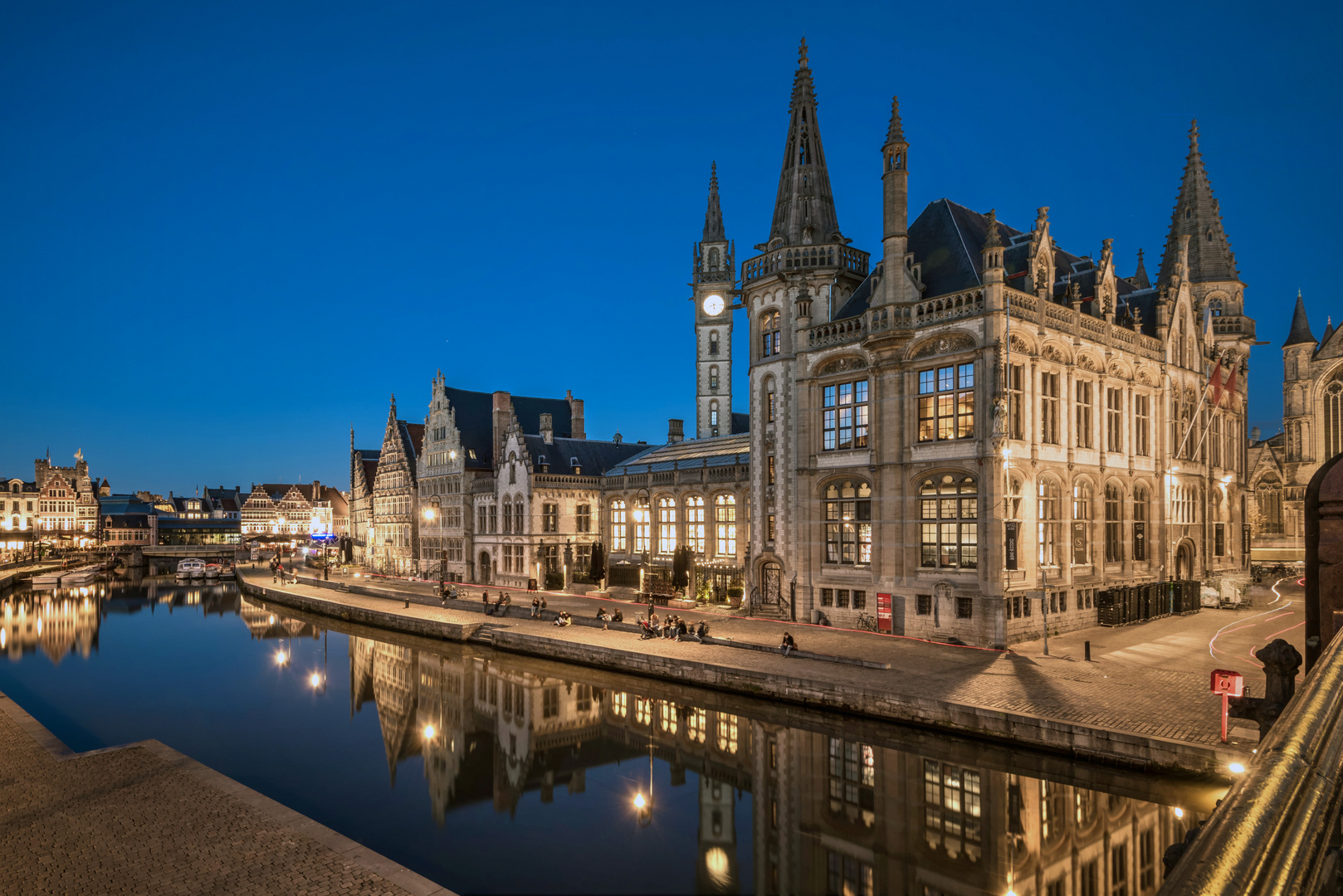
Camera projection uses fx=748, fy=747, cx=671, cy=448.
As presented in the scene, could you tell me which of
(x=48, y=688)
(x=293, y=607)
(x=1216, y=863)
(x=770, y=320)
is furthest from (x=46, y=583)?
(x=1216, y=863)

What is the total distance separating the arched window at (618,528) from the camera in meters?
52.2

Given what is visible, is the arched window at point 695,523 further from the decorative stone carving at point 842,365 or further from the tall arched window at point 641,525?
the decorative stone carving at point 842,365

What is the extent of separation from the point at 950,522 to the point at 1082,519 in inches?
278

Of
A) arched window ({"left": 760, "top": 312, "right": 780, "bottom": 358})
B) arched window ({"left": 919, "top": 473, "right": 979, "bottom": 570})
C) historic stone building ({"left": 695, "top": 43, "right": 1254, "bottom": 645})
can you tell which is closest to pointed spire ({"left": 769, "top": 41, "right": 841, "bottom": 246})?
historic stone building ({"left": 695, "top": 43, "right": 1254, "bottom": 645})

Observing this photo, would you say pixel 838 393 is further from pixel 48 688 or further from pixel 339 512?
pixel 339 512

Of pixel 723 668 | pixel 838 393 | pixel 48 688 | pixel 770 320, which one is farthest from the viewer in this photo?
pixel 770 320

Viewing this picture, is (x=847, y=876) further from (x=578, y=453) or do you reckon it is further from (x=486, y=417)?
(x=486, y=417)

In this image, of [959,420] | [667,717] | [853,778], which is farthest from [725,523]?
[853,778]

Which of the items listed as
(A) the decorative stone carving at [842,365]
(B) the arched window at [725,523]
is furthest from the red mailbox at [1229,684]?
(B) the arched window at [725,523]

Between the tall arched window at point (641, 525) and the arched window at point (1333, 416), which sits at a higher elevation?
the arched window at point (1333, 416)

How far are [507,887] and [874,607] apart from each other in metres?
21.3

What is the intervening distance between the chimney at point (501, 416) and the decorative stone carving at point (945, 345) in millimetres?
36279

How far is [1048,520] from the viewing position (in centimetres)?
Answer: 3036

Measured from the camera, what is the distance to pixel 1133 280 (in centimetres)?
4638
